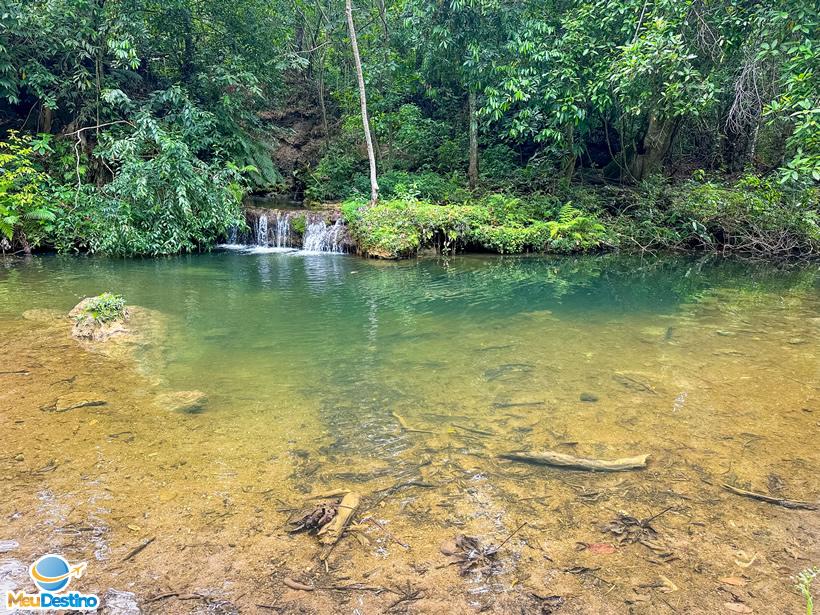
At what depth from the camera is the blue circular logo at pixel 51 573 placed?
2381 millimetres

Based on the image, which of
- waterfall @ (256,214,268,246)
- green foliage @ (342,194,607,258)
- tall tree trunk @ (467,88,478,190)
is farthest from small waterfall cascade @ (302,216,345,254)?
tall tree trunk @ (467,88,478,190)

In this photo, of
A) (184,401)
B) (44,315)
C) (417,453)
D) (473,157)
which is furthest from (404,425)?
(473,157)

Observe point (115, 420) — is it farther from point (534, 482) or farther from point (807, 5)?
point (807, 5)

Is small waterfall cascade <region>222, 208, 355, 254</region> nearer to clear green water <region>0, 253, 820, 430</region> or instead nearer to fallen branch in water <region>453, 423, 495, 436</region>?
clear green water <region>0, 253, 820, 430</region>

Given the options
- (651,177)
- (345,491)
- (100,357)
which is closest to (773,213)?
(651,177)

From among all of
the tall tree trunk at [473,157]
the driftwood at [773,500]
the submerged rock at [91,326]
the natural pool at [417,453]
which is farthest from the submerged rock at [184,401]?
the tall tree trunk at [473,157]

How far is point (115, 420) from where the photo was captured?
404cm

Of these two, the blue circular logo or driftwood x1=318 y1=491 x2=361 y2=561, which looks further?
driftwood x1=318 y1=491 x2=361 y2=561

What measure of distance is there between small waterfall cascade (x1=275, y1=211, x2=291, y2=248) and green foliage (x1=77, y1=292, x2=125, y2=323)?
7.81 metres

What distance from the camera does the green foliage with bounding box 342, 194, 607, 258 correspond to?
12.4 m

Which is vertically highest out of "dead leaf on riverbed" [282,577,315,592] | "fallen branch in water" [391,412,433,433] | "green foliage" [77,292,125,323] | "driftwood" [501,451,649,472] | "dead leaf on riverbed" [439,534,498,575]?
"green foliage" [77,292,125,323]

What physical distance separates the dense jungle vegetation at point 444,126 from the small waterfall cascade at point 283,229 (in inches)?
45.5

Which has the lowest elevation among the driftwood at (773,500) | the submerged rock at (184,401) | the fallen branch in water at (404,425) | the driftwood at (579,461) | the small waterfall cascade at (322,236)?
the driftwood at (773,500)

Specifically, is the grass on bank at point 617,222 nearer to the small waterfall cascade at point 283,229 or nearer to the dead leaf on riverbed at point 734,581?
the small waterfall cascade at point 283,229
